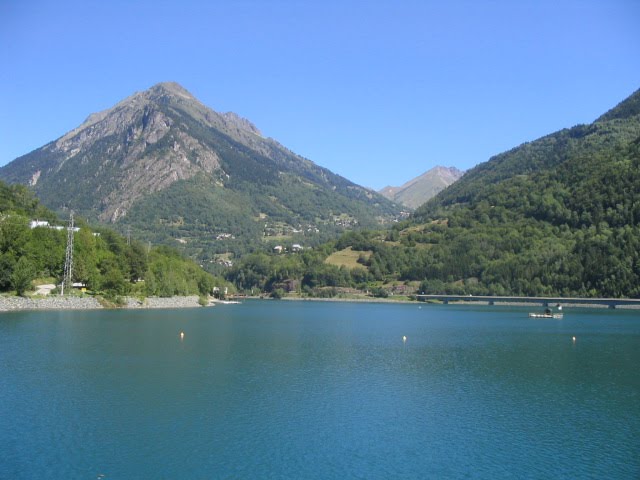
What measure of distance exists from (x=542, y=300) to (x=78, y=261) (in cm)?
10878

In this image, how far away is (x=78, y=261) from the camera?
97000 millimetres

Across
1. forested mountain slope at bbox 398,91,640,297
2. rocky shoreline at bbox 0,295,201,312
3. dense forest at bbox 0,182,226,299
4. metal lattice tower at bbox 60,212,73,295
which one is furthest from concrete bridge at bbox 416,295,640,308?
metal lattice tower at bbox 60,212,73,295

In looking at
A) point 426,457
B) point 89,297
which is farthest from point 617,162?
point 426,457

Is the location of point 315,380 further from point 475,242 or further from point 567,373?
point 475,242

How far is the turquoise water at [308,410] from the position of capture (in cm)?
2217

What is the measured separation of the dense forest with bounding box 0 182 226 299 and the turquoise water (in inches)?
1189

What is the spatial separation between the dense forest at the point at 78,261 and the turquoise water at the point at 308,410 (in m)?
30.2

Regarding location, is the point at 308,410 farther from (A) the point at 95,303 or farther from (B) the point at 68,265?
(B) the point at 68,265

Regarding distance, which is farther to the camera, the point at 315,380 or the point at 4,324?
the point at 4,324

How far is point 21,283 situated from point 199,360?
157ft

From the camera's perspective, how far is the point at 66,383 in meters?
34.3

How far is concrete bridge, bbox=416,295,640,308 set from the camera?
134163 millimetres

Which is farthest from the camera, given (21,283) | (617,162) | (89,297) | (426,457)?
(617,162)

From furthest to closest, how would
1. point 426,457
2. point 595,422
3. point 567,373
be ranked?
1. point 567,373
2. point 595,422
3. point 426,457
